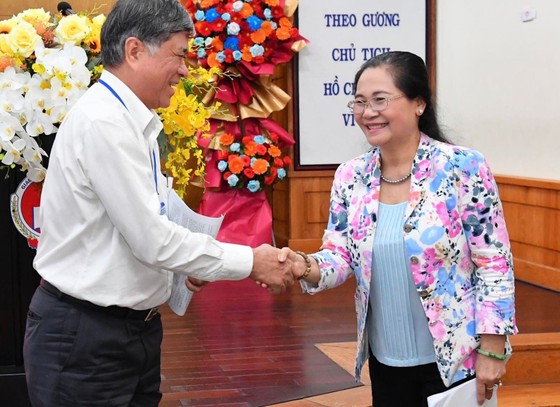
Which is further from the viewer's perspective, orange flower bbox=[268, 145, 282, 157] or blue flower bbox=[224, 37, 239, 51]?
orange flower bbox=[268, 145, 282, 157]

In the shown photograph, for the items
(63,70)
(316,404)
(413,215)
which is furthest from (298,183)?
(413,215)

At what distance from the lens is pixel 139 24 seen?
206 cm

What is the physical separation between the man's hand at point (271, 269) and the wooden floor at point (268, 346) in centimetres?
129

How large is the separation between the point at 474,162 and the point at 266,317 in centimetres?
304

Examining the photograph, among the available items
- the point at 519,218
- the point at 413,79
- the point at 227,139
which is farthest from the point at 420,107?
the point at 227,139

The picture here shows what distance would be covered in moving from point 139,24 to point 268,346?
8.69 feet

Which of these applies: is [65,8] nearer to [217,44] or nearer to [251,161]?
[217,44]

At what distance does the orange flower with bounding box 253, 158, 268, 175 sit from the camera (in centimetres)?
652

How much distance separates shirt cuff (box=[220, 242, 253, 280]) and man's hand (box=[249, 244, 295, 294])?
3.3 inches

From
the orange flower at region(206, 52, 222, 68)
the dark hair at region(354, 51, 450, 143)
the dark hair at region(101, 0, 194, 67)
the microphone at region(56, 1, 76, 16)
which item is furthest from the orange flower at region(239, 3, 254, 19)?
the dark hair at region(101, 0, 194, 67)

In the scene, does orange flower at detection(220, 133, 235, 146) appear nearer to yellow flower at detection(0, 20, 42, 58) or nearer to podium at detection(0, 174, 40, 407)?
podium at detection(0, 174, 40, 407)

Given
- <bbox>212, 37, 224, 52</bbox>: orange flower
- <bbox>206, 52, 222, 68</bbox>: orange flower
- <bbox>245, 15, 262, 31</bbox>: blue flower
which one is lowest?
<bbox>206, 52, 222, 68</bbox>: orange flower

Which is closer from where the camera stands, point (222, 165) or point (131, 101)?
point (131, 101)

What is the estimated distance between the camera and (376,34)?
688 cm
